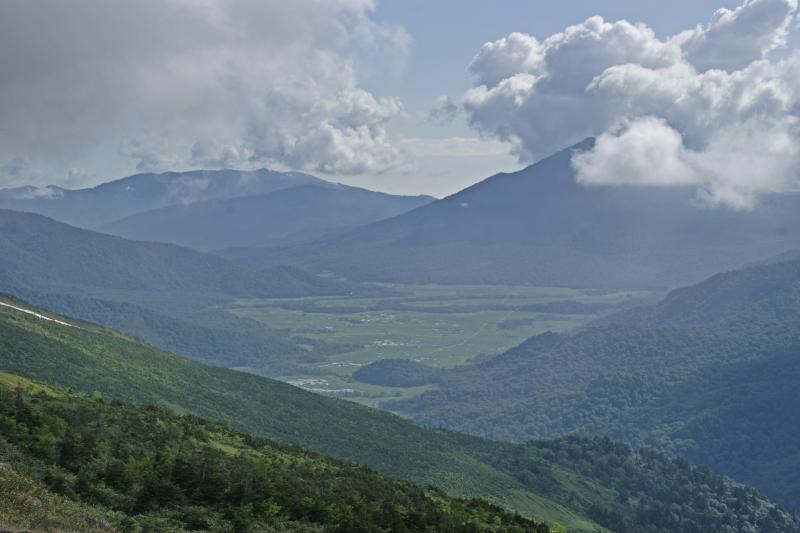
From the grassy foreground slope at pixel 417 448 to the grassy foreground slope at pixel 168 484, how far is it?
38717 millimetres

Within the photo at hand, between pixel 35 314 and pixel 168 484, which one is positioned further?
→ pixel 35 314

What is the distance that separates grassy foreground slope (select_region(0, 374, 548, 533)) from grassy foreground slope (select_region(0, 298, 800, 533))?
127 feet

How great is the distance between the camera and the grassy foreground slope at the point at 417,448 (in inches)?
4040

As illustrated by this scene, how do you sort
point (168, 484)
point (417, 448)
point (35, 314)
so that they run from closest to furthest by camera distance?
point (168, 484) < point (417, 448) < point (35, 314)

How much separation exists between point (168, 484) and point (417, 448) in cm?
7796

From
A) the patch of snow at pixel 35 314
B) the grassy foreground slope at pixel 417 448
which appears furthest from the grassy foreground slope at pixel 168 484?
the patch of snow at pixel 35 314

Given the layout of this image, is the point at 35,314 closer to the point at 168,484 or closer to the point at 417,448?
the point at 417,448

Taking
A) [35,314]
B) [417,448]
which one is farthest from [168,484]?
[35,314]

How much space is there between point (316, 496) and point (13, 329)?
71898 mm

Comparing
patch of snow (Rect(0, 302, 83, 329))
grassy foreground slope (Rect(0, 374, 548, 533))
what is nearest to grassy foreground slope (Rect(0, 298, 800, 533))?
patch of snow (Rect(0, 302, 83, 329))

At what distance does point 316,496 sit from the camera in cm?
4753

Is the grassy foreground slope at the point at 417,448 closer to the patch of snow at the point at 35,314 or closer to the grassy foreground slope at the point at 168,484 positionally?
the patch of snow at the point at 35,314

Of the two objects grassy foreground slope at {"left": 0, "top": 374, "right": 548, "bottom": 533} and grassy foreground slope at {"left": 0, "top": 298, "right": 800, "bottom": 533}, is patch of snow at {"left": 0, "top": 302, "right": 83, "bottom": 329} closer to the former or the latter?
grassy foreground slope at {"left": 0, "top": 298, "right": 800, "bottom": 533}

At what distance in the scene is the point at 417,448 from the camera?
384ft
